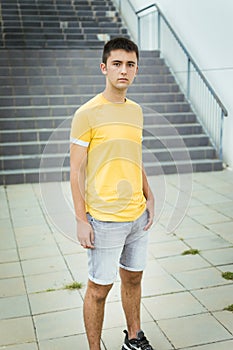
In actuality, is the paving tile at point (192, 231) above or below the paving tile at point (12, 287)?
above

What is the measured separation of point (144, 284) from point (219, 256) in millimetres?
727

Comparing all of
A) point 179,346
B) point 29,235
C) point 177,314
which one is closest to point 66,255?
point 29,235

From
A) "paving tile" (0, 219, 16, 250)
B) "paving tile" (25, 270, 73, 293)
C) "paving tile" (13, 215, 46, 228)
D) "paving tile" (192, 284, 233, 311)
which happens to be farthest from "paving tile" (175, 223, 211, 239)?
"paving tile" (0, 219, 16, 250)

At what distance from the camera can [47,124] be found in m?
6.59

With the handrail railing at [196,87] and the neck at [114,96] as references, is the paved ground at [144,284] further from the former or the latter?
the handrail railing at [196,87]

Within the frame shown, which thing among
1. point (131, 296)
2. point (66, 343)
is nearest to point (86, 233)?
point (131, 296)

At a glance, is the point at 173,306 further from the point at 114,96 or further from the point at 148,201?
the point at 114,96

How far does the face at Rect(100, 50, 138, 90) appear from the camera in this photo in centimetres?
160

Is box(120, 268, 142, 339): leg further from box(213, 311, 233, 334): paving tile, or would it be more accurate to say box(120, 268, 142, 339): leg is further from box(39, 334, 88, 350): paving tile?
box(213, 311, 233, 334): paving tile

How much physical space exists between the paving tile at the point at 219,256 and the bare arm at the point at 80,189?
65.8 inches

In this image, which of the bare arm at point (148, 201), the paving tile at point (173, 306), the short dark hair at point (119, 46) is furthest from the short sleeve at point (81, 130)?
the paving tile at point (173, 306)

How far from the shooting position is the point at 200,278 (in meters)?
2.87

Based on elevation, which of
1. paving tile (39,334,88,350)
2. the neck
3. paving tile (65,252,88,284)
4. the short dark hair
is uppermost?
the short dark hair

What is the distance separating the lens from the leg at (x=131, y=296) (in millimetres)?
1911
